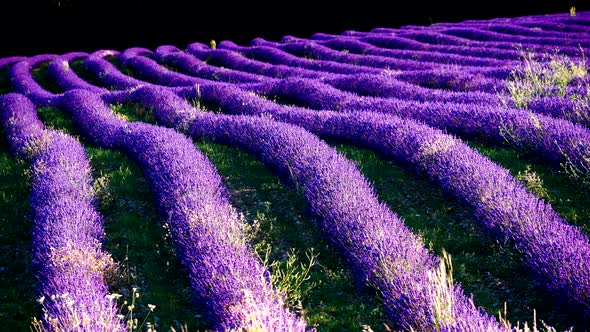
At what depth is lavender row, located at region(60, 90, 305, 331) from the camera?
12.3 feet

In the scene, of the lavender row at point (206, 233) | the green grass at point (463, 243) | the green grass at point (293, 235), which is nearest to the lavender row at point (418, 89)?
the green grass at point (463, 243)

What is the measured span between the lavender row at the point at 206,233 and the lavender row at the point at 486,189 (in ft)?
6.55

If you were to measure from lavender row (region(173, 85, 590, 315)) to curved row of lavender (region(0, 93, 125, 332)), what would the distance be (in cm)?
323

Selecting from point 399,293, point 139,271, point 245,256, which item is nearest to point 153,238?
point 139,271

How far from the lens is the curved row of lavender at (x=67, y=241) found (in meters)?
3.79

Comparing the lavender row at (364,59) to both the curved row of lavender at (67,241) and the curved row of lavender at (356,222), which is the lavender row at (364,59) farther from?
the curved row of lavender at (67,241)

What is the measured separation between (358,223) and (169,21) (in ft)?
108

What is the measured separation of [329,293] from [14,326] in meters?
2.72

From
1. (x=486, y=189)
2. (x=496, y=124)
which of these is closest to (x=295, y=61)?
(x=496, y=124)

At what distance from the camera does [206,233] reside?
504 centimetres

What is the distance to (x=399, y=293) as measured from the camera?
4012 millimetres

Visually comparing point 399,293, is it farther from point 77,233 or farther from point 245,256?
point 77,233

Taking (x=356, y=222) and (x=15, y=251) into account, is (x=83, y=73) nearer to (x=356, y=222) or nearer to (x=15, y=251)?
(x=15, y=251)

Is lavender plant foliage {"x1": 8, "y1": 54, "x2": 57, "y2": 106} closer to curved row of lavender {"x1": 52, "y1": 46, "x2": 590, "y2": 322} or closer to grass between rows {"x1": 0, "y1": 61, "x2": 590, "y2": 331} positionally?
grass between rows {"x1": 0, "y1": 61, "x2": 590, "y2": 331}
